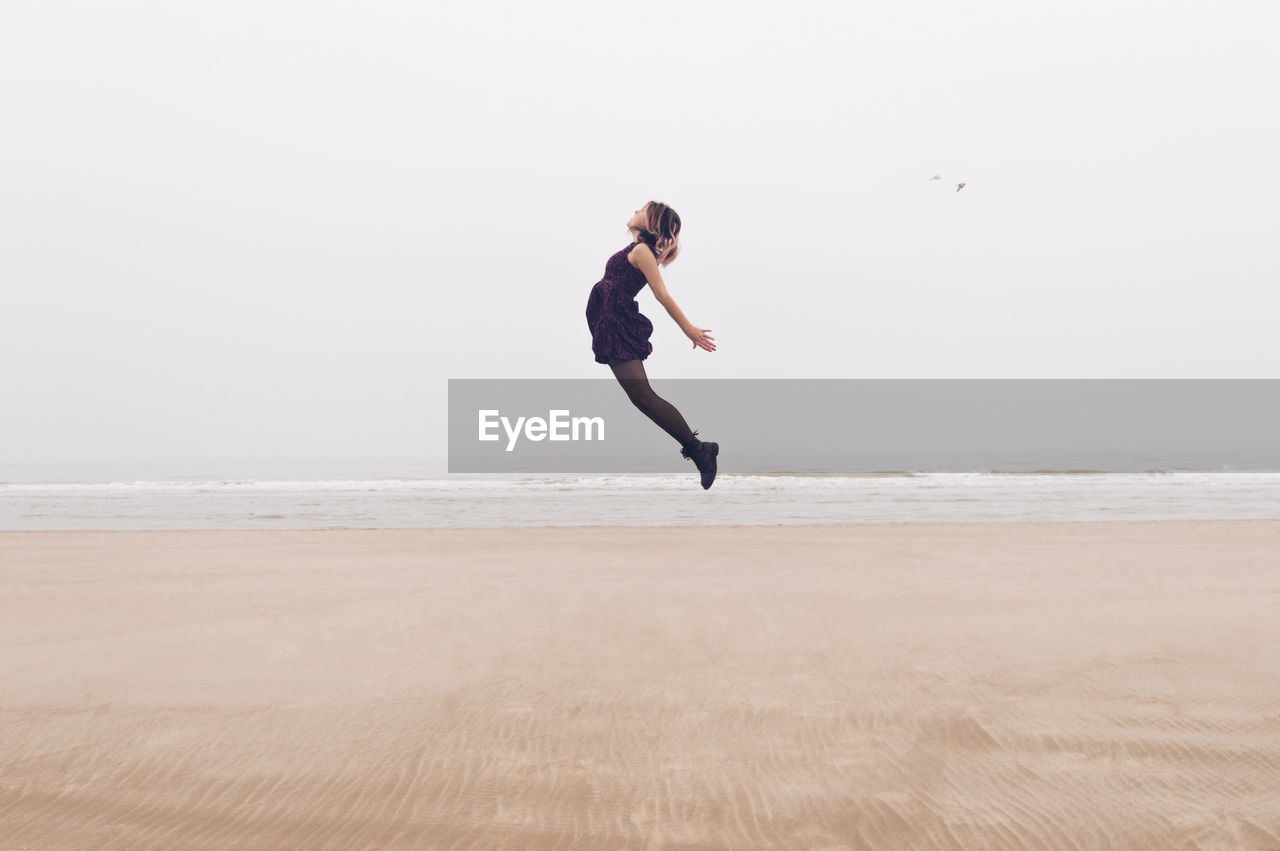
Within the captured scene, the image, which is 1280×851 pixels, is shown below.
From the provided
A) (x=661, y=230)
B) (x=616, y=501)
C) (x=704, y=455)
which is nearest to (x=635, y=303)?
(x=661, y=230)

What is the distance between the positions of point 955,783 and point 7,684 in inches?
184

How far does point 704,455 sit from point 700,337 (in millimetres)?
495

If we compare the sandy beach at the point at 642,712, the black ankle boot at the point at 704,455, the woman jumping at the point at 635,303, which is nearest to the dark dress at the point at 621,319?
the woman jumping at the point at 635,303

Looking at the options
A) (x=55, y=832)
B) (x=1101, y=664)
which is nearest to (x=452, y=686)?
(x=55, y=832)

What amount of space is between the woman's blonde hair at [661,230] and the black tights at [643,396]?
0.39 meters

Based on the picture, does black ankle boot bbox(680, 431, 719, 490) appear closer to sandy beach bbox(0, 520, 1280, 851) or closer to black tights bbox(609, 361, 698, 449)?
black tights bbox(609, 361, 698, 449)

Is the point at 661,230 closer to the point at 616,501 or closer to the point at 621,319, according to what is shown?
the point at 621,319

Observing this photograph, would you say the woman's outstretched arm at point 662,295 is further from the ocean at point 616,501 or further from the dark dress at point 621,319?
the ocean at point 616,501

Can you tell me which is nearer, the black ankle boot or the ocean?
the black ankle boot

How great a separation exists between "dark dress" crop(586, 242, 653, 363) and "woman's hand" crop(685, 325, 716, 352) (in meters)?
0.20

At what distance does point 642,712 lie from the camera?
3553 millimetres

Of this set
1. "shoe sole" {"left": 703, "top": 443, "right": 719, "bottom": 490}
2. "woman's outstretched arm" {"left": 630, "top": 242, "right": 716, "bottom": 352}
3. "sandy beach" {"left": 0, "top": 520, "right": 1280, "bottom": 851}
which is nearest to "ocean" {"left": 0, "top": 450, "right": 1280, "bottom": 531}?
"sandy beach" {"left": 0, "top": 520, "right": 1280, "bottom": 851}

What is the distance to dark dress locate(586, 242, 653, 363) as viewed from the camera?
102 inches

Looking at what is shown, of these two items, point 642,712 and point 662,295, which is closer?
point 662,295
